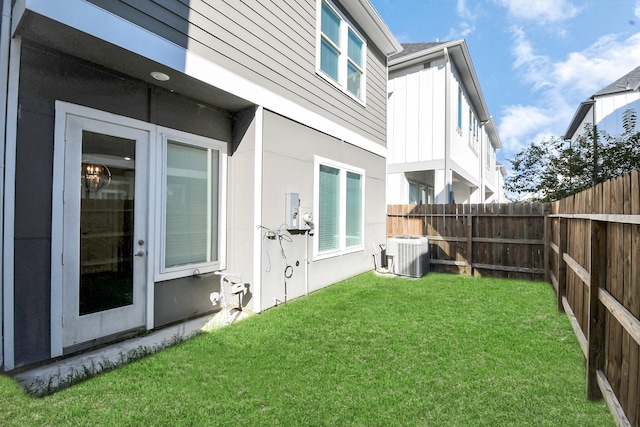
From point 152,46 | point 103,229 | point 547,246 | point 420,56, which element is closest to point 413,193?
point 420,56

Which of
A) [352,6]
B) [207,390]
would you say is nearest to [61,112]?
[207,390]

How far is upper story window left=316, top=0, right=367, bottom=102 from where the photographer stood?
572 cm

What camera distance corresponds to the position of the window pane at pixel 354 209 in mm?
6531

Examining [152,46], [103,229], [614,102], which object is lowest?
[103,229]

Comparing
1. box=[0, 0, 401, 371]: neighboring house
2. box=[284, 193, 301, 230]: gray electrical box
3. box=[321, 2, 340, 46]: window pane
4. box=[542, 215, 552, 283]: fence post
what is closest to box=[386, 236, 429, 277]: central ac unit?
box=[0, 0, 401, 371]: neighboring house

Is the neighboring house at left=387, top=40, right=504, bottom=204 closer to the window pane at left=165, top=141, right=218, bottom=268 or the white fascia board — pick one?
the white fascia board

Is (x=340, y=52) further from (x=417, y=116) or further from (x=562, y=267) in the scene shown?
(x=562, y=267)

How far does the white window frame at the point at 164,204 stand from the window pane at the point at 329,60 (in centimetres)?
263

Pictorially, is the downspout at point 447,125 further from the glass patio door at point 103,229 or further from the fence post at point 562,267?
the glass patio door at point 103,229

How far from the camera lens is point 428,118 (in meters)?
8.97

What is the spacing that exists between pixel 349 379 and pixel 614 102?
1665 centimetres

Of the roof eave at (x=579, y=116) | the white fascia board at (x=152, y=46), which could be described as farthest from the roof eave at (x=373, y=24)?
the roof eave at (x=579, y=116)

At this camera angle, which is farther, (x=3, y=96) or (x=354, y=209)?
(x=354, y=209)

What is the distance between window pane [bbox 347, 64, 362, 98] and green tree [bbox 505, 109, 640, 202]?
232 inches
